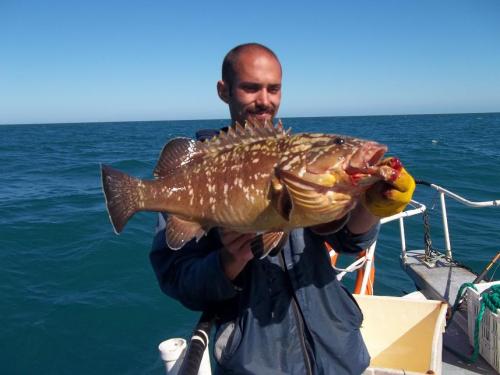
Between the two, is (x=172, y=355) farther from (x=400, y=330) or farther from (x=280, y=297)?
(x=400, y=330)

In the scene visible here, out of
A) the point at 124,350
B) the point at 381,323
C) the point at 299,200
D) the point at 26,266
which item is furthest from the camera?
the point at 26,266

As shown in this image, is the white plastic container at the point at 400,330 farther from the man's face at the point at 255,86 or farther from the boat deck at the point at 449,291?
the man's face at the point at 255,86

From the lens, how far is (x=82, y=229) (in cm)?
1251

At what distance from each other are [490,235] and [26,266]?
1263cm

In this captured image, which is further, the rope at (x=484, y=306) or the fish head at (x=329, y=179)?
the rope at (x=484, y=306)

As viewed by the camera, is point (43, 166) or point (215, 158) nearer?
point (215, 158)

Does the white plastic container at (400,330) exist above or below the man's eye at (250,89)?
below

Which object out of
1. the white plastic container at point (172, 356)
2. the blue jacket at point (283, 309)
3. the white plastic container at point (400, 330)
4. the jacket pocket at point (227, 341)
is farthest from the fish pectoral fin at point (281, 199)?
the white plastic container at point (400, 330)

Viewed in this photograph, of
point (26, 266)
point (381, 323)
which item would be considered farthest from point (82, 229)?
point (381, 323)

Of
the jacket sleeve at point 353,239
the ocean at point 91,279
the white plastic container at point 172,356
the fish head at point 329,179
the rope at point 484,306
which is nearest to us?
the fish head at point 329,179

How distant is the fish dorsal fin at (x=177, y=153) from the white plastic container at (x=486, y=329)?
3299 millimetres

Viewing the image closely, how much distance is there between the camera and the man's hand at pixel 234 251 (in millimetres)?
2279

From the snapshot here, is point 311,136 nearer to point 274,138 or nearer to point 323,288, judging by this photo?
point 274,138

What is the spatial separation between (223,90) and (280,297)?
5.67 feet
